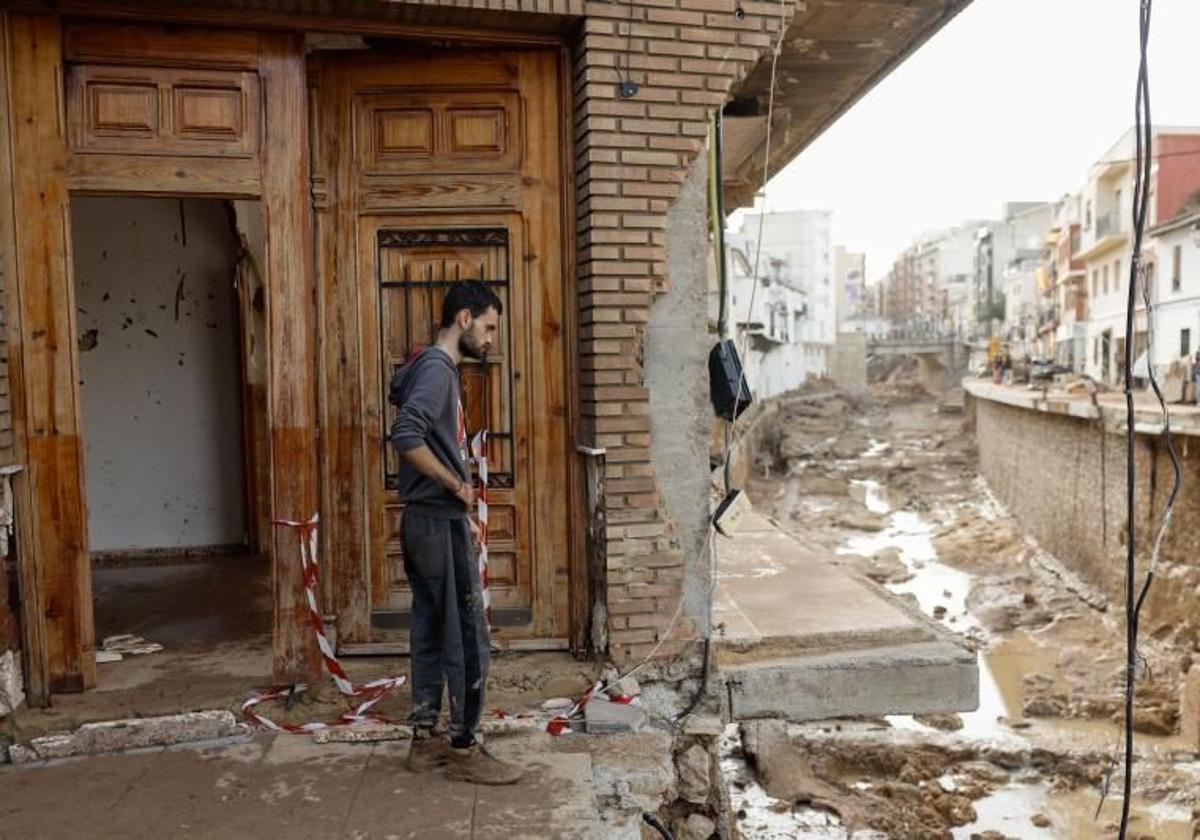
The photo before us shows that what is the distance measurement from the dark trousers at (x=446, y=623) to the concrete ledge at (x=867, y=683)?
1.79m

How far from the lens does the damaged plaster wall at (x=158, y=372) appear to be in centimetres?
772

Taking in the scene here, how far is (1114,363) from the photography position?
39.0 meters

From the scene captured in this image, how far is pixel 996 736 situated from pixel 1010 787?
161 cm

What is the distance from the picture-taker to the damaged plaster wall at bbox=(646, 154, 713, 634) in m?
4.80

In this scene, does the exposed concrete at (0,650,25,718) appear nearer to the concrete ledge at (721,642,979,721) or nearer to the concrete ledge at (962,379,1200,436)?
the concrete ledge at (721,642,979,721)

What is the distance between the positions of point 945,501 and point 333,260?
30.0m

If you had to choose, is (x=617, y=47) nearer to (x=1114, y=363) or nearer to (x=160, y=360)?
(x=160, y=360)

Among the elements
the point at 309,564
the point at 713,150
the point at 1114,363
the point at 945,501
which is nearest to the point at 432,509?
the point at 309,564

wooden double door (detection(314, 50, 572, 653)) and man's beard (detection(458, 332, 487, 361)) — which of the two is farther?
wooden double door (detection(314, 50, 572, 653))

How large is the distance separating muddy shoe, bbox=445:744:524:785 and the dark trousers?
0.06 m

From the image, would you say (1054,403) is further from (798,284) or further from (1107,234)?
(798,284)

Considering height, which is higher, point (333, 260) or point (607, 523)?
point (333, 260)

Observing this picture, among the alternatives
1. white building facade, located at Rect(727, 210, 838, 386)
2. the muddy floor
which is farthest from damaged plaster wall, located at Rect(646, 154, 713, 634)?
white building facade, located at Rect(727, 210, 838, 386)

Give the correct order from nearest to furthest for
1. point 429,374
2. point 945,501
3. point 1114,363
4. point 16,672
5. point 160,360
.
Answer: point 429,374, point 16,672, point 160,360, point 945,501, point 1114,363
